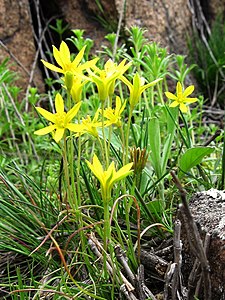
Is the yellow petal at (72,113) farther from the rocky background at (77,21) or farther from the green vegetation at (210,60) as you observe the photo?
the green vegetation at (210,60)

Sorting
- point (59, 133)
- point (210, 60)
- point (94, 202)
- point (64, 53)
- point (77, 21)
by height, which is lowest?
point (210, 60)

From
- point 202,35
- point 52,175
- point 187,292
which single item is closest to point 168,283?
point 187,292

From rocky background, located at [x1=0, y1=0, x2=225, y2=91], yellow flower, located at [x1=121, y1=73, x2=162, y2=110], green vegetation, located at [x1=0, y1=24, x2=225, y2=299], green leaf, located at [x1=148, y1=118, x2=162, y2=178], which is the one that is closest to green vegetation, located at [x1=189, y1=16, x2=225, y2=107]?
rocky background, located at [x1=0, y1=0, x2=225, y2=91]

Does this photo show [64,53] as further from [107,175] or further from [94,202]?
[94,202]

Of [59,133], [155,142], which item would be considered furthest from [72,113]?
[155,142]

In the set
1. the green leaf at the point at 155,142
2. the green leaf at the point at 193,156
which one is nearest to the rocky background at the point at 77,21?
the green leaf at the point at 155,142

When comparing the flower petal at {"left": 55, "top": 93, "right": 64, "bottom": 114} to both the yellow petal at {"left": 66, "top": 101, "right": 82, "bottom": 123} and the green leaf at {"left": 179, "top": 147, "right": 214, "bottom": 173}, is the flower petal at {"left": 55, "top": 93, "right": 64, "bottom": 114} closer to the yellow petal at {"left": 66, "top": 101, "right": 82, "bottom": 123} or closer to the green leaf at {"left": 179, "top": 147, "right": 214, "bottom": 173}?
the yellow petal at {"left": 66, "top": 101, "right": 82, "bottom": 123}
